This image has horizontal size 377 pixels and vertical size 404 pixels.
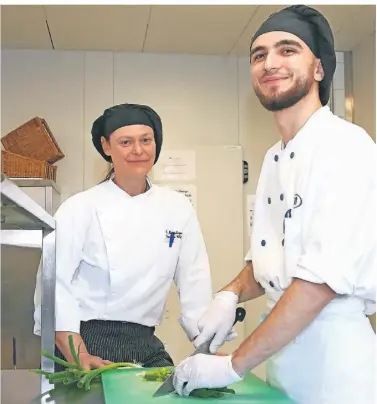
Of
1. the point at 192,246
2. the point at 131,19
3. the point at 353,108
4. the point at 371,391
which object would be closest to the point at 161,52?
the point at 131,19

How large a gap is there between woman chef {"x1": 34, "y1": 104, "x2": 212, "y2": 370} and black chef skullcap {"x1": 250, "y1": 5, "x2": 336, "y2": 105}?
0.66 meters

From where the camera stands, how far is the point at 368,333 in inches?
41.1

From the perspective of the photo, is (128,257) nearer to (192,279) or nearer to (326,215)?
(192,279)

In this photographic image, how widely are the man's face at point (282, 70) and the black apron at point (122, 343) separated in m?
0.70

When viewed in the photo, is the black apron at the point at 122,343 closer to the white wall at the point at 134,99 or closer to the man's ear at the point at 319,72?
the man's ear at the point at 319,72

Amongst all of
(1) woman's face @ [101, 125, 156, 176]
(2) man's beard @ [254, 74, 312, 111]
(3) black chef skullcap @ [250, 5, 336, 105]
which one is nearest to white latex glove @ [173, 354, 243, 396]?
(2) man's beard @ [254, 74, 312, 111]

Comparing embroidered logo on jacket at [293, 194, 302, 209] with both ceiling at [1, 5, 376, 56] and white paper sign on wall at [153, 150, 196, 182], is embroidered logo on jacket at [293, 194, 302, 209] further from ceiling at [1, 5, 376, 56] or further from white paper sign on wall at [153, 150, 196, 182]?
white paper sign on wall at [153, 150, 196, 182]

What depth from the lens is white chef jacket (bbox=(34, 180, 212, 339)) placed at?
5.22 ft

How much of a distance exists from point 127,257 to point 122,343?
222 millimetres

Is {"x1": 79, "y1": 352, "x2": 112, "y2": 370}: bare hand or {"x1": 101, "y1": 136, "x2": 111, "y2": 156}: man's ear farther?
{"x1": 101, "y1": 136, "x2": 111, "y2": 156}: man's ear

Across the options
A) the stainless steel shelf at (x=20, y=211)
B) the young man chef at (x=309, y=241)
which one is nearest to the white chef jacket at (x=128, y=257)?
the stainless steel shelf at (x=20, y=211)

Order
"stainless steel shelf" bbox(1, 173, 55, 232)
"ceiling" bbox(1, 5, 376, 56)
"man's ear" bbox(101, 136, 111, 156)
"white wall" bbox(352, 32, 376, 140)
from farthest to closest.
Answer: "white wall" bbox(352, 32, 376, 140)
"ceiling" bbox(1, 5, 376, 56)
"man's ear" bbox(101, 136, 111, 156)
"stainless steel shelf" bbox(1, 173, 55, 232)

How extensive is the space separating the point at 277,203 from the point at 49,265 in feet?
1.64

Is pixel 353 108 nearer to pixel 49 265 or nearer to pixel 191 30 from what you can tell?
pixel 191 30
